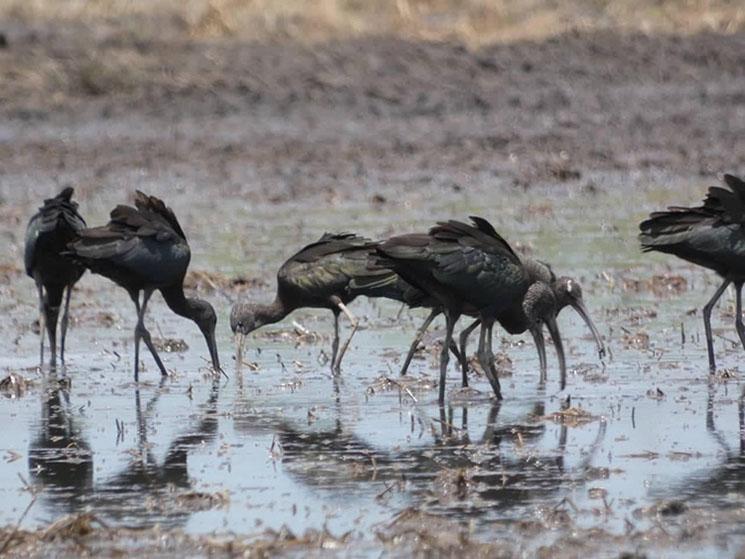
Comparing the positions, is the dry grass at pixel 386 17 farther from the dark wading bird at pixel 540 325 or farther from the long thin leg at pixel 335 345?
the dark wading bird at pixel 540 325

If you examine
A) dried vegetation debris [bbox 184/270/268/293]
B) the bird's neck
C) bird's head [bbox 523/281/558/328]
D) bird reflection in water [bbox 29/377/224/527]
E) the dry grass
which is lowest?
bird reflection in water [bbox 29/377/224/527]

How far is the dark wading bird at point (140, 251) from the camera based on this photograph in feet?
36.9

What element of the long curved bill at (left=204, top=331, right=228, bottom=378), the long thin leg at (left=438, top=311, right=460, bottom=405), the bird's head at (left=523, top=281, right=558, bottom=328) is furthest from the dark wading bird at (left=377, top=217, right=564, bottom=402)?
the long curved bill at (left=204, top=331, right=228, bottom=378)

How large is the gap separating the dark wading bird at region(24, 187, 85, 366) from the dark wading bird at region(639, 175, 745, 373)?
3.58 metres

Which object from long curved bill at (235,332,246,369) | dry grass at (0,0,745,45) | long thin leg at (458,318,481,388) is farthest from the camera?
dry grass at (0,0,745,45)

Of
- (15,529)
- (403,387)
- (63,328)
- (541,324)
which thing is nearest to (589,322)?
(541,324)

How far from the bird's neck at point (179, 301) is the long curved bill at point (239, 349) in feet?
1.32

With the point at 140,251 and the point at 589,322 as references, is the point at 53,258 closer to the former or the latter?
the point at 140,251

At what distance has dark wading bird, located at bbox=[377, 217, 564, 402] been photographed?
993 cm

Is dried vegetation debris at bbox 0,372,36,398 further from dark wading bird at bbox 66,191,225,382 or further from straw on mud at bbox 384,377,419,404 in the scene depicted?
straw on mud at bbox 384,377,419,404

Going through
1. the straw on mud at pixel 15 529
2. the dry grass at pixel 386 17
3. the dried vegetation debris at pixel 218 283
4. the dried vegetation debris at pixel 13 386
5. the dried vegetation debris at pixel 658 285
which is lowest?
the straw on mud at pixel 15 529

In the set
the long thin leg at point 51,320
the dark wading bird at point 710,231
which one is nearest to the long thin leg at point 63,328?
the long thin leg at point 51,320

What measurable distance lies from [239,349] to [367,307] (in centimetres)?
197

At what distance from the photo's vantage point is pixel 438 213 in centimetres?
1800
